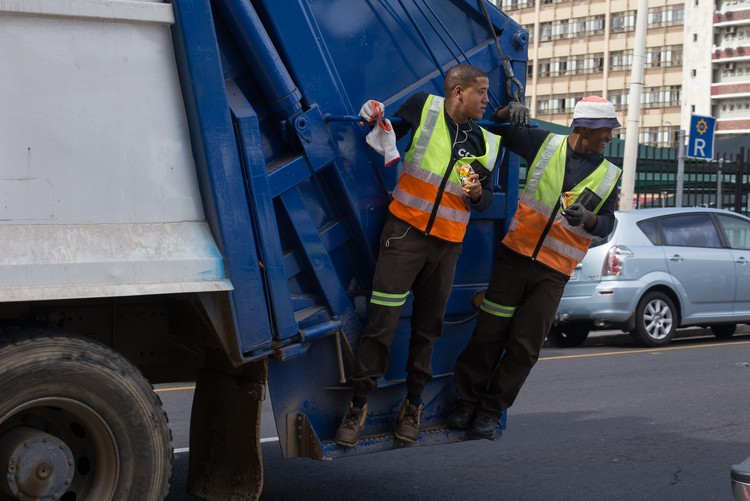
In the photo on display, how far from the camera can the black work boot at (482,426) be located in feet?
16.5

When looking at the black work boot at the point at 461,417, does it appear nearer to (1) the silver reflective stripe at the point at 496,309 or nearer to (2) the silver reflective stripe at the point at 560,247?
(1) the silver reflective stripe at the point at 496,309

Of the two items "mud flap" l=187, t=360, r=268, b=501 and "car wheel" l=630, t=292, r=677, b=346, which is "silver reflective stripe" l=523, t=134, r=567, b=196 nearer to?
"mud flap" l=187, t=360, r=268, b=501

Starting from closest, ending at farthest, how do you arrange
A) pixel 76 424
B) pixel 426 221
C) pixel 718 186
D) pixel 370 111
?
pixel 76 424
pixel 370 111
pixel 426 221
pixel 718 186

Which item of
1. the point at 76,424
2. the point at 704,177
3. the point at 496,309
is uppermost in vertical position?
the point at 704,177

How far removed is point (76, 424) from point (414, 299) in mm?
1649

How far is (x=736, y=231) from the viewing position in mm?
13234

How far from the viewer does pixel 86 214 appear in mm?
3553

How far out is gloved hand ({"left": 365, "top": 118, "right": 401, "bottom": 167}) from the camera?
4.48m

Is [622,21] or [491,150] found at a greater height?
[622,21]

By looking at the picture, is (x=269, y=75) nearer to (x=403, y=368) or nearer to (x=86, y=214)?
(x=86, y=214)

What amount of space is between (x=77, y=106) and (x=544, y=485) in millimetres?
3390

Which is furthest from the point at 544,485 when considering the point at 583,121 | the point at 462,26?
the point at 462,26

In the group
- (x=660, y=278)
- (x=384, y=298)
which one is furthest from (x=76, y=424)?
(x=660, y=278)

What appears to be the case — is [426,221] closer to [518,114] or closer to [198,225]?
[518,114]
